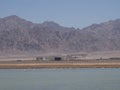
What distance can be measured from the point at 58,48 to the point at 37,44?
1017 centimetres

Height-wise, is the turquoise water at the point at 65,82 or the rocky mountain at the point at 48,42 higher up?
the rocky mountain at the point at 48,42

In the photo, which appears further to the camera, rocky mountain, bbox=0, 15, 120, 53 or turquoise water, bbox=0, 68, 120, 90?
rocky mountain, bbox=0, 15, 120, 53

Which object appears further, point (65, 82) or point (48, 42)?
point (48, 42)

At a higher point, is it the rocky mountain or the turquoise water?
the rocky mountain

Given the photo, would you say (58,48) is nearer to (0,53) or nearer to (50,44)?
(50,44)

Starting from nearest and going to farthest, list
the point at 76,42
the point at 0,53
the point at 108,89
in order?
the point at 108,89
the point at 0,53
the point at 76,42

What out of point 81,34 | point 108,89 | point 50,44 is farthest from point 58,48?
point 108,89

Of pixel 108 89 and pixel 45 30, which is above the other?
pixel 45 30

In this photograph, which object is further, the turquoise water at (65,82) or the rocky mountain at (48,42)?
the rocky mountain at (48,42)

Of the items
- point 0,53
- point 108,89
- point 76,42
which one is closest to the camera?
point 108,89

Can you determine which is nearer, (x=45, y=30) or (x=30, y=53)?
(x=30, y=53)

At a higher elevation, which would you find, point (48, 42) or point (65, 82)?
point (48, 42)

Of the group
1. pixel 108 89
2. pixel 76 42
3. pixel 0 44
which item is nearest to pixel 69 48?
pixel 76 42

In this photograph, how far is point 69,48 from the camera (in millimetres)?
188000
